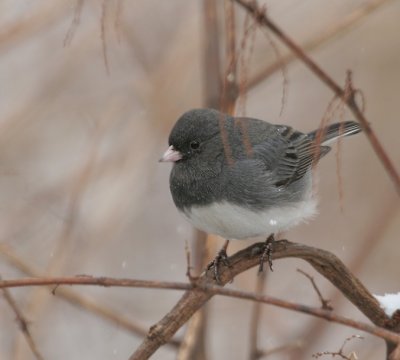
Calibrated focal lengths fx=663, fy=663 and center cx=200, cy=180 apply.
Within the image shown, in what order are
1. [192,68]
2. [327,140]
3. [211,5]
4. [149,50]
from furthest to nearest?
[149,50]
[192,68]
[327,140]
[211,5]

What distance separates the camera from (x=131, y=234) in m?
5.04

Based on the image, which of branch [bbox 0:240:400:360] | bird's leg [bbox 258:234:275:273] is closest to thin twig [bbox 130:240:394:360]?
branch [bbox 0:240:400:360]

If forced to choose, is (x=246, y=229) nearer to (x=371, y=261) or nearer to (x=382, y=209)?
(x=382, y=209)

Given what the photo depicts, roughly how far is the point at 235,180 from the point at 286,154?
1.66 feet

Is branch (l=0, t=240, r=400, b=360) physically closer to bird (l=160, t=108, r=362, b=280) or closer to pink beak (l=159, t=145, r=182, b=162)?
bird (l=160, t=108, r=362, b=280)

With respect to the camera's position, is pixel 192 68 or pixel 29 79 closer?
pixel 192 68

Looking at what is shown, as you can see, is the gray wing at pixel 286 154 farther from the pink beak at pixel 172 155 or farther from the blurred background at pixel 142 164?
the pink beak at pixel 172 155

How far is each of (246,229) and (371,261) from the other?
219cm

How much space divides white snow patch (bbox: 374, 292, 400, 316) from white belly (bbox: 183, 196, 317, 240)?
758 millimetres

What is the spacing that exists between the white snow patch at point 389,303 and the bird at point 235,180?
574mm

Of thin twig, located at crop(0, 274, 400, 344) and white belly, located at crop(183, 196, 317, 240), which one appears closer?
thin twig, located at crop(0, 274, 400, 344)

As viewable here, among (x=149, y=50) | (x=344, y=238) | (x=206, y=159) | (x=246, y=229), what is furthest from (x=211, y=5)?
(x=344, y=238)

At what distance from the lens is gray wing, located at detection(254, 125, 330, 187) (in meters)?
3.12

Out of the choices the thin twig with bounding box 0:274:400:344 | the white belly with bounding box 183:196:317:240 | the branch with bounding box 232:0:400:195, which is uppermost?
the white belly with bounding box 183:196:317:240
